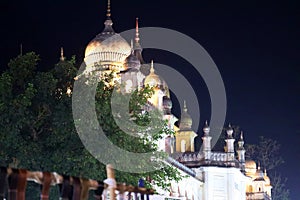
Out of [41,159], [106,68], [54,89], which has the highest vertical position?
[106,68]

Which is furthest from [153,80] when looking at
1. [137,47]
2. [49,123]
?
[49,123]

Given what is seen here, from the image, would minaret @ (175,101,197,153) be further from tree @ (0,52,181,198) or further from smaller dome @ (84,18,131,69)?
tree @ (0,52,181,198)

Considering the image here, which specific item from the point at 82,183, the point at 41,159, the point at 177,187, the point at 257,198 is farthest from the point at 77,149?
the point at 257,198

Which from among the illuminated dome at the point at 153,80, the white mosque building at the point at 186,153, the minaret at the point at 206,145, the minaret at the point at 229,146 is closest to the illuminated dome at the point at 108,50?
the white mosque building at the point at 186,153

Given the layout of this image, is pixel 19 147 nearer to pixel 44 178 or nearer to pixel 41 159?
pixel 41 159

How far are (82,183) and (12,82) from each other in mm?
12466

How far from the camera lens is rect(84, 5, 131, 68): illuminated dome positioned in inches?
1644

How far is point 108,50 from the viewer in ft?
138

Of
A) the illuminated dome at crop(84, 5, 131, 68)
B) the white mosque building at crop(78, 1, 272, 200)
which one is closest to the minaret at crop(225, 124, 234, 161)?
the white mosque building at crop(78, 1, 272, 200)

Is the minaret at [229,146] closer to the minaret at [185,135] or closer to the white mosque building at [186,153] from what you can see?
the white mosque building at [186,153]

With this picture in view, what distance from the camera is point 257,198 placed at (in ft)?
175

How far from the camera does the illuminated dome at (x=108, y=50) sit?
1644 inches

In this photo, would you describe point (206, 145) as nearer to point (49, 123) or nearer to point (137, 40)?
point (137, 40)

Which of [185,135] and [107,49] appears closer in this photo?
[107,49]
